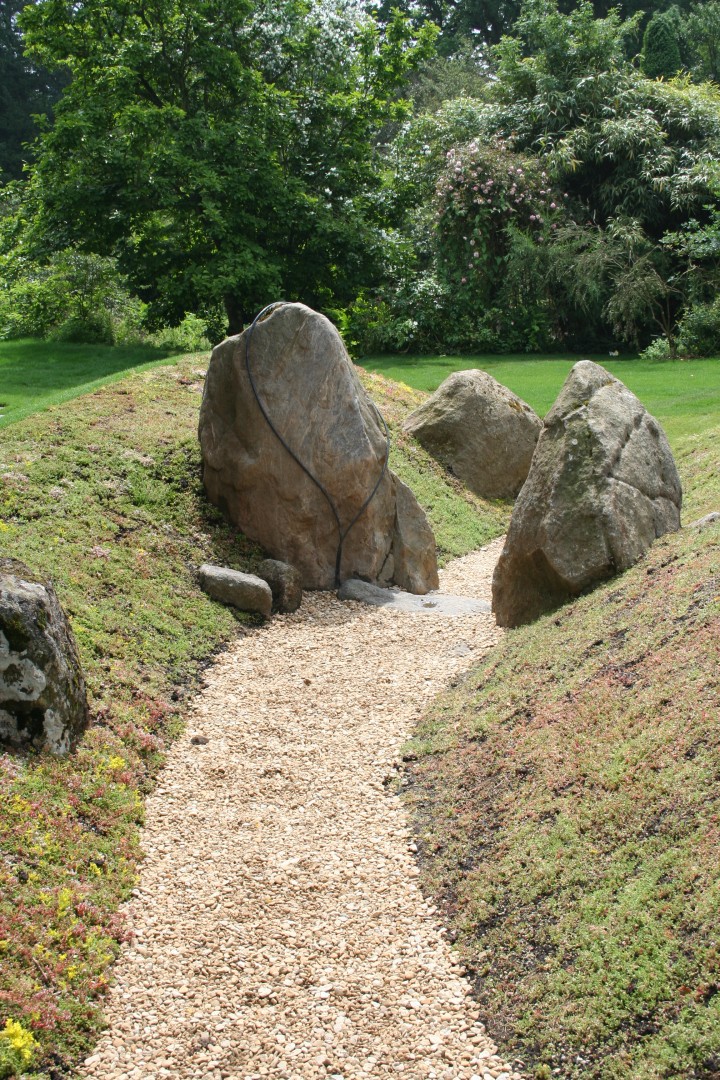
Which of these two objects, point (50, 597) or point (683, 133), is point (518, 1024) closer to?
point (50, 597)

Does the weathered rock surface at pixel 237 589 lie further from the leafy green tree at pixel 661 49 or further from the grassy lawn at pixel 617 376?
the leafy green tree at pixel 661 49

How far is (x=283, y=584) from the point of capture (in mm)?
8539

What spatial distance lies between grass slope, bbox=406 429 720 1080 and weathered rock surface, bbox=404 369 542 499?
719 centimetres

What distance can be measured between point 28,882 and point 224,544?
512cm

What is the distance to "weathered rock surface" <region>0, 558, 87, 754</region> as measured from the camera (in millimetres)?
4762

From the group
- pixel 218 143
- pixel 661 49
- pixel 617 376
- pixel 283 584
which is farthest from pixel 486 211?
pixel 283 584

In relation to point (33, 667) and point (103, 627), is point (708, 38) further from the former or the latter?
point (33, 667)

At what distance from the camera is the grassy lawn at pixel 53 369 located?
1153 centimetres

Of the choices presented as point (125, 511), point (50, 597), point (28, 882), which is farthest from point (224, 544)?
point (28, 882)

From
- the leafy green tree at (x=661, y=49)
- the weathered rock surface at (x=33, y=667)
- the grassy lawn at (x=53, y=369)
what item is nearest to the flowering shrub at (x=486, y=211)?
the grassy lawn at (x=53, y=369)

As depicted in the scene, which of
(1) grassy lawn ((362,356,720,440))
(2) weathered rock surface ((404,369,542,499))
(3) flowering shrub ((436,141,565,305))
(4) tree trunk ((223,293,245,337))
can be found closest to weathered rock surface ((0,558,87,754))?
(2) weathered rock surface ((404,369,542,499))

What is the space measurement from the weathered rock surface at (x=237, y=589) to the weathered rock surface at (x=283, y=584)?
0.76 ft

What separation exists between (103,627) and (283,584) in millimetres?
2172

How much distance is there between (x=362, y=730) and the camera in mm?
6242
